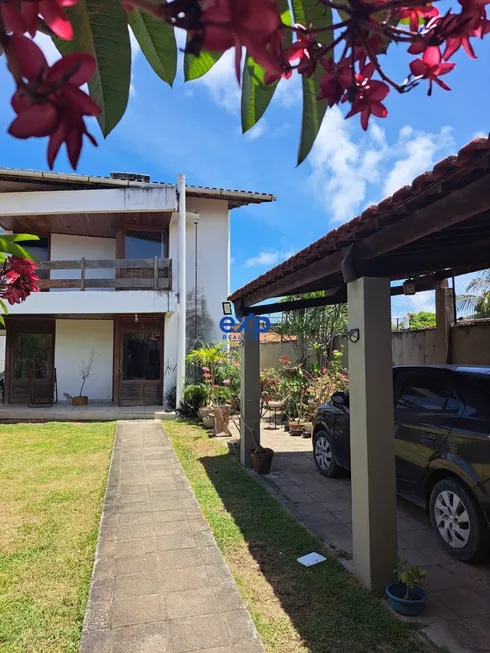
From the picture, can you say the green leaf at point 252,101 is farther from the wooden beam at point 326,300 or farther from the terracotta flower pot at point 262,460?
the terracotta flower pot at point 262,460

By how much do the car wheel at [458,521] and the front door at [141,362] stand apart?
10.9 meters

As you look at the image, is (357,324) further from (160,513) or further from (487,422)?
(160,513)

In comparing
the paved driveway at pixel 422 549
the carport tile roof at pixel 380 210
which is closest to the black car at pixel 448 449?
the paved driveway at pixel 422 549

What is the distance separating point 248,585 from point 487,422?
8.13ft

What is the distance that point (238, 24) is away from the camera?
0.59m

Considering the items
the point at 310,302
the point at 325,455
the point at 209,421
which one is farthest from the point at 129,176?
the point at 325,455

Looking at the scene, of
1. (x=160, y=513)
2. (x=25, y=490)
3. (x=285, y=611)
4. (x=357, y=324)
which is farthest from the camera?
(x=25, y=490)

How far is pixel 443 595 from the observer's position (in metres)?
3.69

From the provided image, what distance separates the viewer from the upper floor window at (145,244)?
14914mm

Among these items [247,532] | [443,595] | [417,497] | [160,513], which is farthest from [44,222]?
[443,595]

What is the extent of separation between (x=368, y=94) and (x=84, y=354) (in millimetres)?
15348

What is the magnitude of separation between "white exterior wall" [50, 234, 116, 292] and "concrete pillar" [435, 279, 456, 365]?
1019 centimetres

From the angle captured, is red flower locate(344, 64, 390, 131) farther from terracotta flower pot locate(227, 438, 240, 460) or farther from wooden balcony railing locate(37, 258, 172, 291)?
wooden balcony railing locate(37, 258, 172, 291)

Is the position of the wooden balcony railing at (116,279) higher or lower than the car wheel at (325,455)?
higher
